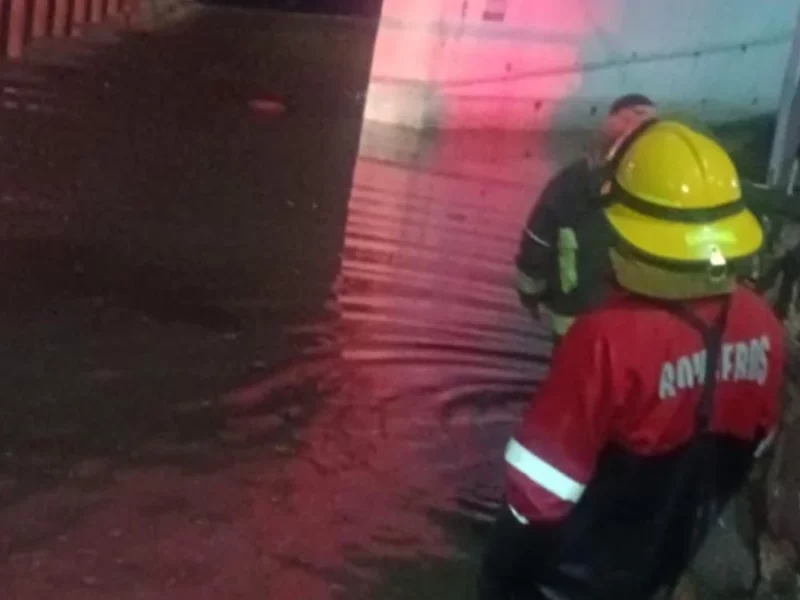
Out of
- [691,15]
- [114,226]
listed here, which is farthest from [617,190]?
[691,15]

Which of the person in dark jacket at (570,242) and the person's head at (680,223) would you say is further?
the person in dark jacket at (570,242)

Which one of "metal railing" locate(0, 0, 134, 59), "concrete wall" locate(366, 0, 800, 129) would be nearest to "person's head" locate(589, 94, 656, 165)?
"concrete wall" locate(366, 0, 800, 129)

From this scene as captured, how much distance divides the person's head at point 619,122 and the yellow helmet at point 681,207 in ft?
3.28

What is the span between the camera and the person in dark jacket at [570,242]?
12.7ft

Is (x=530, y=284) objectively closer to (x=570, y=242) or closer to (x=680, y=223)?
(x=570, y=242)

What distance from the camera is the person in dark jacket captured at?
12.7 feet

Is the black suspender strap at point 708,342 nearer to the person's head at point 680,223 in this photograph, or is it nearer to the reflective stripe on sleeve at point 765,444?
the person's head at point 680,223

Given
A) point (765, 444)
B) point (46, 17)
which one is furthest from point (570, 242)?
point (46, 17)

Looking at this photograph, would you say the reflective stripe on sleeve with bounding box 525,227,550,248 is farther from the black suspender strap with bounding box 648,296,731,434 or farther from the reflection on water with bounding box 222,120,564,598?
the black suspender strap with bounding box 648,296,731,434

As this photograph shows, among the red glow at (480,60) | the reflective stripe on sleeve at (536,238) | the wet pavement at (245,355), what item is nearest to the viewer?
the wet pavement at (245,355)

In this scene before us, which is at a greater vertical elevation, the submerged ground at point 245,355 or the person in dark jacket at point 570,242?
the person in dark jacket at point 570,242

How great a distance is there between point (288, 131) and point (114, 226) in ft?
9.82

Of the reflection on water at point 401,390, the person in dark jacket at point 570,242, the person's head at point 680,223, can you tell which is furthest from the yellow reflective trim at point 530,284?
the person's head at point 680,223

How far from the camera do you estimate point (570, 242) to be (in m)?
3.89
